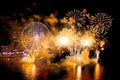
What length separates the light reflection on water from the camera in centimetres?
3344

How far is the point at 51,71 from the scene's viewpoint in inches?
1422

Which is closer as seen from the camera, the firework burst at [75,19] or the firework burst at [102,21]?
the firework burst at [102,21]

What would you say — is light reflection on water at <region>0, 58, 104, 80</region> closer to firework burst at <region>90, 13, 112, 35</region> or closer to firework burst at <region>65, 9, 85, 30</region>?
firework burst at <region>90, 13, 112, 35</region>

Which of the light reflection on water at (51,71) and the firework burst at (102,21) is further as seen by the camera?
the firework burst at (102,21)

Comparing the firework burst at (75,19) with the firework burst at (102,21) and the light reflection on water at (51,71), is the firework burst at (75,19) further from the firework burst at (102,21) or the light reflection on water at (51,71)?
the light reflection on water at (51,71)

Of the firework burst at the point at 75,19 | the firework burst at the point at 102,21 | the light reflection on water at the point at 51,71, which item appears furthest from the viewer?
the firework burst at the point at 75,19

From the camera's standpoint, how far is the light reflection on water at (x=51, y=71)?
110ft

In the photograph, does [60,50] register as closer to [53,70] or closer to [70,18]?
[70,18]

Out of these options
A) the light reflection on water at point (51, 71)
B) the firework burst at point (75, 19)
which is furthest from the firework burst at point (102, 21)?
the light reflection on water at point (51, 71)

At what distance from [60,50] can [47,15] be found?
5372 mm

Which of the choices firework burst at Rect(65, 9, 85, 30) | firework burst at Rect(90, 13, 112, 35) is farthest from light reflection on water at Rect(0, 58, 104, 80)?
firework burst at Rect(65, 9, 85, 30)

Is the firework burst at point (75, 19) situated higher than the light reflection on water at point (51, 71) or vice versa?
the firework burst at point (75, 19)

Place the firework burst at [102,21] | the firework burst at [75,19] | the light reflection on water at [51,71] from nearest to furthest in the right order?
the light reflection on water at [51,71] < the firework burst at [102,21] < the firework burst at [75,19]

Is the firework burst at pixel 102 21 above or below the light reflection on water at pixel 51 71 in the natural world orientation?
above
